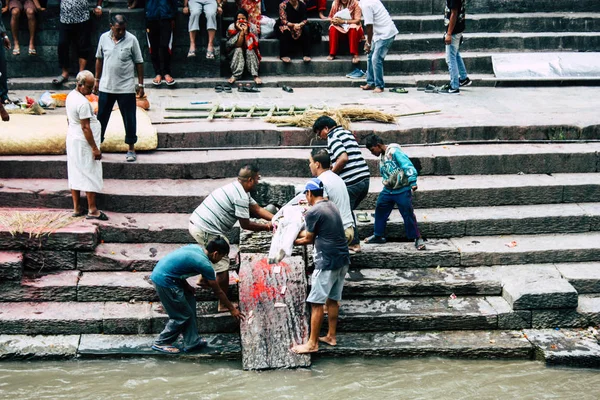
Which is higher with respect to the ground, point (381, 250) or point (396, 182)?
point (396, 182)

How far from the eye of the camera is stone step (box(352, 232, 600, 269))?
8.73m

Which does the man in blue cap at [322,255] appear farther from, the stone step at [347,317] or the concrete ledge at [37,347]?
the concrete ledge at [37,347]

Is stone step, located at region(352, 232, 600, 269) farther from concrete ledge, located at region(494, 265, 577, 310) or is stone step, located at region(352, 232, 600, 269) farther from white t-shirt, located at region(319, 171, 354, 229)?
white t-shirt, located at region(319, 171, 354, 229)

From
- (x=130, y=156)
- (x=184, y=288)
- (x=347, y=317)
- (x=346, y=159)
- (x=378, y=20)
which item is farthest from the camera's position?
(x=378, y=20)

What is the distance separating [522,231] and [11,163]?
5738mm

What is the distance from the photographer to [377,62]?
12.6 metres

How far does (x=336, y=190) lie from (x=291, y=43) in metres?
6.19

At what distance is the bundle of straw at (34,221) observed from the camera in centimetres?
841

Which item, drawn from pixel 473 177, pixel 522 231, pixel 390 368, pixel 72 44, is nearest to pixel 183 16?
pixel 72 44

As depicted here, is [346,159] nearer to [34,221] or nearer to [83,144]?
[83,144]

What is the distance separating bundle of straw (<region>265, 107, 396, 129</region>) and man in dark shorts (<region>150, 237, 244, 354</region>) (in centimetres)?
317

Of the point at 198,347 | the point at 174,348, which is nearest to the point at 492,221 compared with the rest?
the point at 198,347

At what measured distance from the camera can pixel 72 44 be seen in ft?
41.9

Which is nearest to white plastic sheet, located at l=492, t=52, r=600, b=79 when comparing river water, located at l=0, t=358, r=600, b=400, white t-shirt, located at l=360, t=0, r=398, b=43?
white t-shirt, located at l=360, t=0, r=398, b=43
